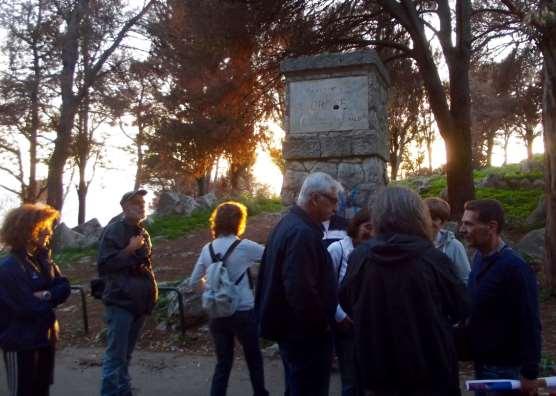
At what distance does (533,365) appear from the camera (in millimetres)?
2902

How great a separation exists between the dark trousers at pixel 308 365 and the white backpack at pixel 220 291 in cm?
99

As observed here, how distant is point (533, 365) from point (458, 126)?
30.9 ft

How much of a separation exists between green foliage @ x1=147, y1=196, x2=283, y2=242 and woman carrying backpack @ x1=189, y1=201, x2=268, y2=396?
1114 cm

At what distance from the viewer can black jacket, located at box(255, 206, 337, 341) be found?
10.9ft

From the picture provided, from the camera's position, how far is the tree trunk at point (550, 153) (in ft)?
25.9

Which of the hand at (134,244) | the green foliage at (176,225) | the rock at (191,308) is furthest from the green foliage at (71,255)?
the hand at (134,244)

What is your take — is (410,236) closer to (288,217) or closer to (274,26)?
Answer: (288,217)

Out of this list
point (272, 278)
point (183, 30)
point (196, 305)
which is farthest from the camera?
point (183, 30)

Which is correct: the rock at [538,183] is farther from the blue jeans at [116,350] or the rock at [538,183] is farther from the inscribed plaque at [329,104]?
the blue jeans at [116,350]

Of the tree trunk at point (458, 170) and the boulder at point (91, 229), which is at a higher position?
the tree trunk at point (458, 170)

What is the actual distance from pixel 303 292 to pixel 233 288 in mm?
1355

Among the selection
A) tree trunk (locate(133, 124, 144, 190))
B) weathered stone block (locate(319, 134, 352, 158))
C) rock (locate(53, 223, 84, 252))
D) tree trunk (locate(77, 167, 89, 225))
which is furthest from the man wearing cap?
tree trunk (locate(77, 167, 89, 225))

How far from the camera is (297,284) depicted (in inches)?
130

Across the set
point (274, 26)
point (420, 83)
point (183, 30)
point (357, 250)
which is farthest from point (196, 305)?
point (420, 83)
